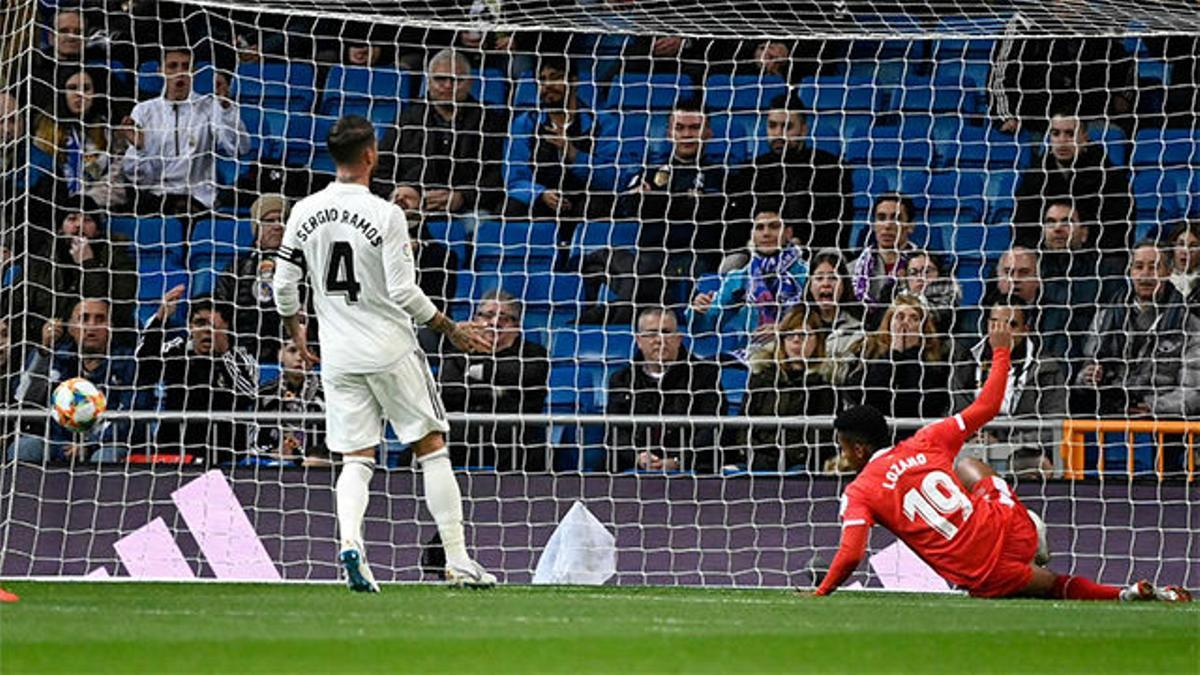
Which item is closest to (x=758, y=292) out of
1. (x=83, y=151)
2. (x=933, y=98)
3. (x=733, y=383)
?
(x=733, y=383)

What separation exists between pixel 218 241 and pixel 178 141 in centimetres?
66

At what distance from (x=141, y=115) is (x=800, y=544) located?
189 inches

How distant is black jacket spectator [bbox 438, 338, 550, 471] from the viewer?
12625 mm

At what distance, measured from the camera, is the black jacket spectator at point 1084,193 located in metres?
13.9

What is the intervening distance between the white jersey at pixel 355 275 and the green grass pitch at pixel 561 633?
101 centimetres

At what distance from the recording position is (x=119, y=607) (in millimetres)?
8109

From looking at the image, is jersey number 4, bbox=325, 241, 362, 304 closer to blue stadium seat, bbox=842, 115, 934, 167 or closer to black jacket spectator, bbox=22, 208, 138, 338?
black jacket spectator, bbox=22, 208, 138, 338

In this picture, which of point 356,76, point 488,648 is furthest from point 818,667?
point 356,76

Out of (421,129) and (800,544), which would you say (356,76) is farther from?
(800,544)

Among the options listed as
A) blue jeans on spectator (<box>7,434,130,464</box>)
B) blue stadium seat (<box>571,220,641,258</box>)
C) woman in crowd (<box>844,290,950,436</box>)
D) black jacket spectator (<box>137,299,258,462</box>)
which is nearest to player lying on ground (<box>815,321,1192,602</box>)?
woman in crowd (<box>844,290,950,436</box>)

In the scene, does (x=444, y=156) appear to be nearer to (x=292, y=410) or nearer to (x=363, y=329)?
(x=292, y=410)

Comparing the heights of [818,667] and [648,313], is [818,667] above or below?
below

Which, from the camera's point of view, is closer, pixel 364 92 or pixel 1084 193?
pixel 1084 193

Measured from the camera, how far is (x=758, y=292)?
44.3 ft
